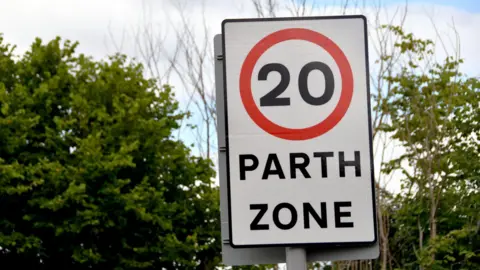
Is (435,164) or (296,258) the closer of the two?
(296,258)

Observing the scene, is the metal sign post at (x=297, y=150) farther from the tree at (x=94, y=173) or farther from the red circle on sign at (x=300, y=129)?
the tree at (x=94, y=173)

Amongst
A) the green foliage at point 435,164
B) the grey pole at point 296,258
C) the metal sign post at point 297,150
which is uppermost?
the green foliage at point 435,164

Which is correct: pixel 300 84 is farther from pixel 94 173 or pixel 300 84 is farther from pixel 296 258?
pixel 94 173

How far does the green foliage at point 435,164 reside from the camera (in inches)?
1166

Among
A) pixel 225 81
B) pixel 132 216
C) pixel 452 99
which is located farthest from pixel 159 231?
pixel 225 81

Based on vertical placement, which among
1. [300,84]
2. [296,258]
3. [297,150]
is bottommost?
[296,258]

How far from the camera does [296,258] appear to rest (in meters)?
3.42

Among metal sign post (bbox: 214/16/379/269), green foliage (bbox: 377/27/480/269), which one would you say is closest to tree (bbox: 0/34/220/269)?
green foliage (bbox: 377/27/480/269)

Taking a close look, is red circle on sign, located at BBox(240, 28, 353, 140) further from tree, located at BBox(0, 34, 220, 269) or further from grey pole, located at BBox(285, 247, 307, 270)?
tree, located at BBox(0, 34, 220, 269)

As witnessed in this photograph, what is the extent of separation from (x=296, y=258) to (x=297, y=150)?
1.17ft

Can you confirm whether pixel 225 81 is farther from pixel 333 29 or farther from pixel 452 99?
pixel 452 99

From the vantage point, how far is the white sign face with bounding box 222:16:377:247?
11.3ft

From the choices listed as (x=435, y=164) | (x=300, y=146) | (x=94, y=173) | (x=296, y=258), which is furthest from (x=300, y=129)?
(x=94, y=173)

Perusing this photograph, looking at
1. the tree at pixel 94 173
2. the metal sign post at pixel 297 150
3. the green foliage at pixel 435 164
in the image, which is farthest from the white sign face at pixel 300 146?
the tree at pixel 94 173
